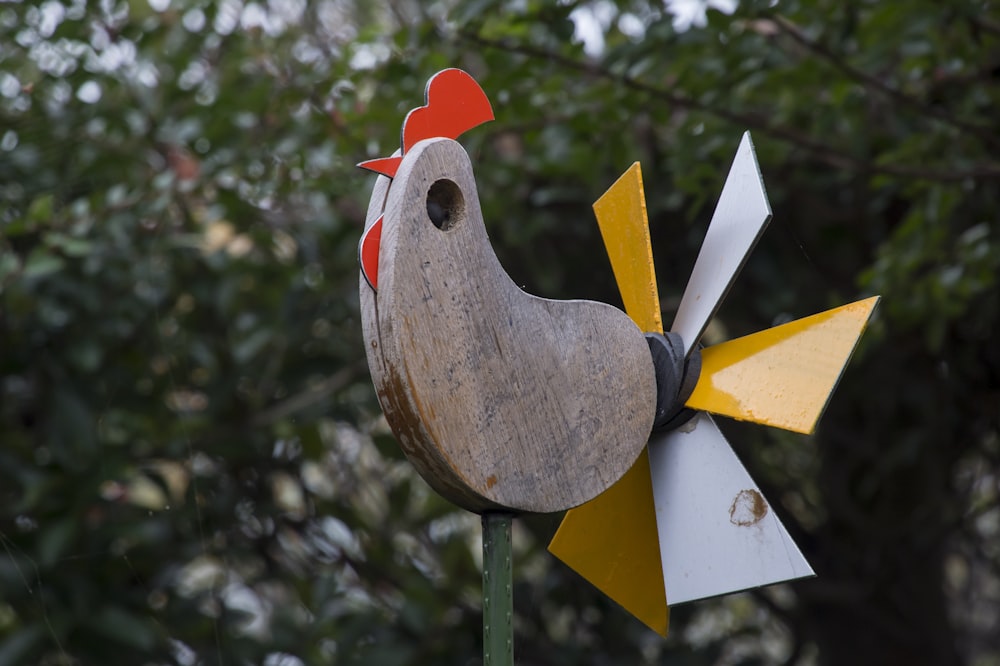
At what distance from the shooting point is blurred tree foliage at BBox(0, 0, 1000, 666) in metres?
1.38

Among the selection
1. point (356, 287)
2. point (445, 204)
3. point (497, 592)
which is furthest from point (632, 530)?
point (356, 287)

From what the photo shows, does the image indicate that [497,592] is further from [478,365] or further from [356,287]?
[356,287]

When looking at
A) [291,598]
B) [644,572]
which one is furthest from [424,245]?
[291,598]

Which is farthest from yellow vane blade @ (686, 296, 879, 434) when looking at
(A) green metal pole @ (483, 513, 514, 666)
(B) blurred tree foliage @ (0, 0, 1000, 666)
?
(B) blurred tree foliage @ (0, 0, 1000, 666)

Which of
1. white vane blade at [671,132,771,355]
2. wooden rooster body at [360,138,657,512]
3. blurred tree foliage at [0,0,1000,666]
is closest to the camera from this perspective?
wooden rooster body at [360,138,657,512]

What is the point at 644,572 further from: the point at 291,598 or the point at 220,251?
the point at 291,598

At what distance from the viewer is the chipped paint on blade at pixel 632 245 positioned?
0.80 m

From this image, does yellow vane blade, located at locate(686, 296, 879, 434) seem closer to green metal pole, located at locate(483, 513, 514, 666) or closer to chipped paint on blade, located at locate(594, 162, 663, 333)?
chipped paint on blade, located at locate(594, 162, 663, 333)

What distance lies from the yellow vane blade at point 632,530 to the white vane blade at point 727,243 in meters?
0.03

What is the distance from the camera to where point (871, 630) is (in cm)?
205

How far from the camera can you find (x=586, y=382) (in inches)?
27.3

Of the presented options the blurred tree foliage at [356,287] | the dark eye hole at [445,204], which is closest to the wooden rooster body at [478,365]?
the dark eye hole at [445,204]

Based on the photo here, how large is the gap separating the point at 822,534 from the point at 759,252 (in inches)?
25.0

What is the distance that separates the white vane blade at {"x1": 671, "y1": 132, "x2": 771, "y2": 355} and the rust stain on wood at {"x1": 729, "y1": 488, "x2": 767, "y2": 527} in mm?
109
